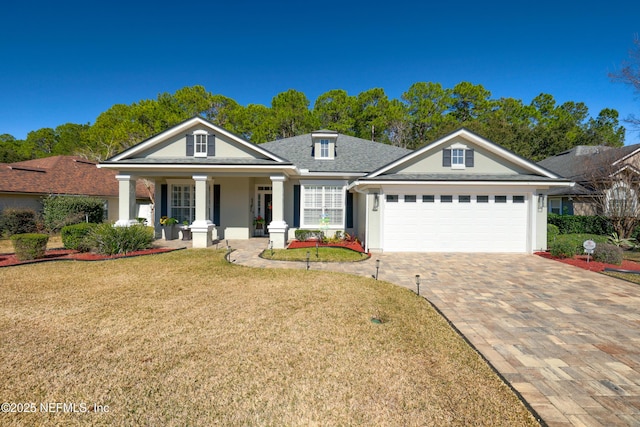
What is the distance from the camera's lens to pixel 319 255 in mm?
11055

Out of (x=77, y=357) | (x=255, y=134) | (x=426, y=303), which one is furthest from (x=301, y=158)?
(x=255, y=134)

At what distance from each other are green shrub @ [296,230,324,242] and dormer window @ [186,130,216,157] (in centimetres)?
572

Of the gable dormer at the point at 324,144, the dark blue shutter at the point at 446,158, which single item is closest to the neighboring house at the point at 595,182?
the dark blue shutter at the point at 446,158

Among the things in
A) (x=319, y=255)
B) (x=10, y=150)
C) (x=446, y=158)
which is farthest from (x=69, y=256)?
(x=10, y=150)

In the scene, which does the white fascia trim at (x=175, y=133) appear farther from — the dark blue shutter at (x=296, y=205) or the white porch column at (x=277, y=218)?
the dark blue shutter at (x=296, y=205)

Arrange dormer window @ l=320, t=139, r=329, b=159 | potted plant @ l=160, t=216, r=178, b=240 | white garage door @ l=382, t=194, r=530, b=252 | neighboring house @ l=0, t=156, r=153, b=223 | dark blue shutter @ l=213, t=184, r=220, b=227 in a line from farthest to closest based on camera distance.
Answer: neighboring house @ l=0, t=156, r=153, b=223 → dormer window @ l=320, t=139, r=329, b=159 → dark blue shutter @ l=213, t=184, r=220, b=227 → potted plant @ l=160, t=216, r=178, b=240 → white garage door @ l=382, t=194, r=530, b=252

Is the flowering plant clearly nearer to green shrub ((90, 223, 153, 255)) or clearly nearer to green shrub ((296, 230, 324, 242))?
green shrub ((90, 223, 153, 255))

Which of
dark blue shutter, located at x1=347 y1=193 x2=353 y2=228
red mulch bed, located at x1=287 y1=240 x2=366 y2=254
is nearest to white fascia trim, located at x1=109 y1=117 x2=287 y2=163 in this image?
red mulch bed, located at x1=287 y1=240 x2=366 y2=254

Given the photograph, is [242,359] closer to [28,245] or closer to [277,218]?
[277,218]

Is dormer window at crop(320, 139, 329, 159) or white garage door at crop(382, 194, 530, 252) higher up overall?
dormer window at crop(320, 139, 329, 159)

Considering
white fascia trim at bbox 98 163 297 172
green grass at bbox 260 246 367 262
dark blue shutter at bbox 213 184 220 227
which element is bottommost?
green grass at bbox 260 246 367 262

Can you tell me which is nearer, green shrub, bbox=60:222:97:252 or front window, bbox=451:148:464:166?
green shrub, bbox=60:222:97:252

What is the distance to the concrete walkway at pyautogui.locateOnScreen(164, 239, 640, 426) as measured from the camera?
3211 millimetres

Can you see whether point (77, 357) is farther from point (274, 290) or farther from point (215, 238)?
point (215, 238)
